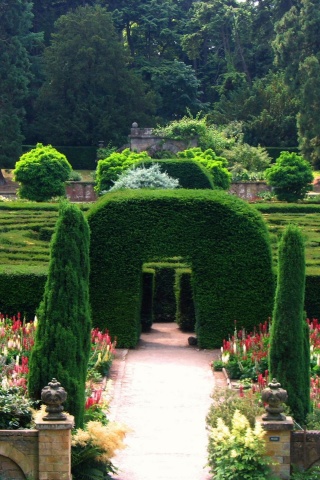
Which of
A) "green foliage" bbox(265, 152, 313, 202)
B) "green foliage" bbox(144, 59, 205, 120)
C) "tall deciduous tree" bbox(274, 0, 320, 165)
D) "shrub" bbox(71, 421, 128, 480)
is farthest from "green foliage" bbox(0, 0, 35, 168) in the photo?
"shrub" bbox(71, 421, 128, 480)

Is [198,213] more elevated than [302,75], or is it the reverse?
[302,75]

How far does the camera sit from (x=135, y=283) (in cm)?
1931

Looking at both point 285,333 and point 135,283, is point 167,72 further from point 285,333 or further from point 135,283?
point 285,333

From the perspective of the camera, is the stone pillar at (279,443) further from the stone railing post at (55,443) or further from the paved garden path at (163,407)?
the stone railing post at (55,443)

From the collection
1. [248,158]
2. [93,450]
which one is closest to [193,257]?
[93,450]

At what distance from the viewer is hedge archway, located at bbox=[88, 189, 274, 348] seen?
62.8ft

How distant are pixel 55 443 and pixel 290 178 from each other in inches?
1296

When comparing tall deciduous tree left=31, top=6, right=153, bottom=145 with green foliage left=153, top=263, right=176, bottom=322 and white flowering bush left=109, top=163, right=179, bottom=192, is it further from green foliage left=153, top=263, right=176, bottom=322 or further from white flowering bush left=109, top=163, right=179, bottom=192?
green foliage left=153, top=263, right=176, bottom=322

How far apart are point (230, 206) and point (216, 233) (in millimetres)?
506

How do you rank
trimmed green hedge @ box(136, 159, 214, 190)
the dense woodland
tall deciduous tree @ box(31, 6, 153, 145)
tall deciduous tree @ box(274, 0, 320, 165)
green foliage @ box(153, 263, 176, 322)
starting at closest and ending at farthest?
green foliage @ box(153, 263, 176, 322) < trimmed green hedge @ box(136, 159, 214, 190) < tall deciduous tree @ box(274, 0, 320, 165) < the dense woodland < tall deciduous tree @ box(31, 6, 153, 145)

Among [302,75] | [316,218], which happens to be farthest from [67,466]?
[302,75]

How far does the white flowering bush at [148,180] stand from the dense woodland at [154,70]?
1944 centimetres

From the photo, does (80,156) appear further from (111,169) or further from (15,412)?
(15,412)

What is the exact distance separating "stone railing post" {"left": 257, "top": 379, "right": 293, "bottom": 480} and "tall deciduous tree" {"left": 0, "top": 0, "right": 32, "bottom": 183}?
1737 inches
